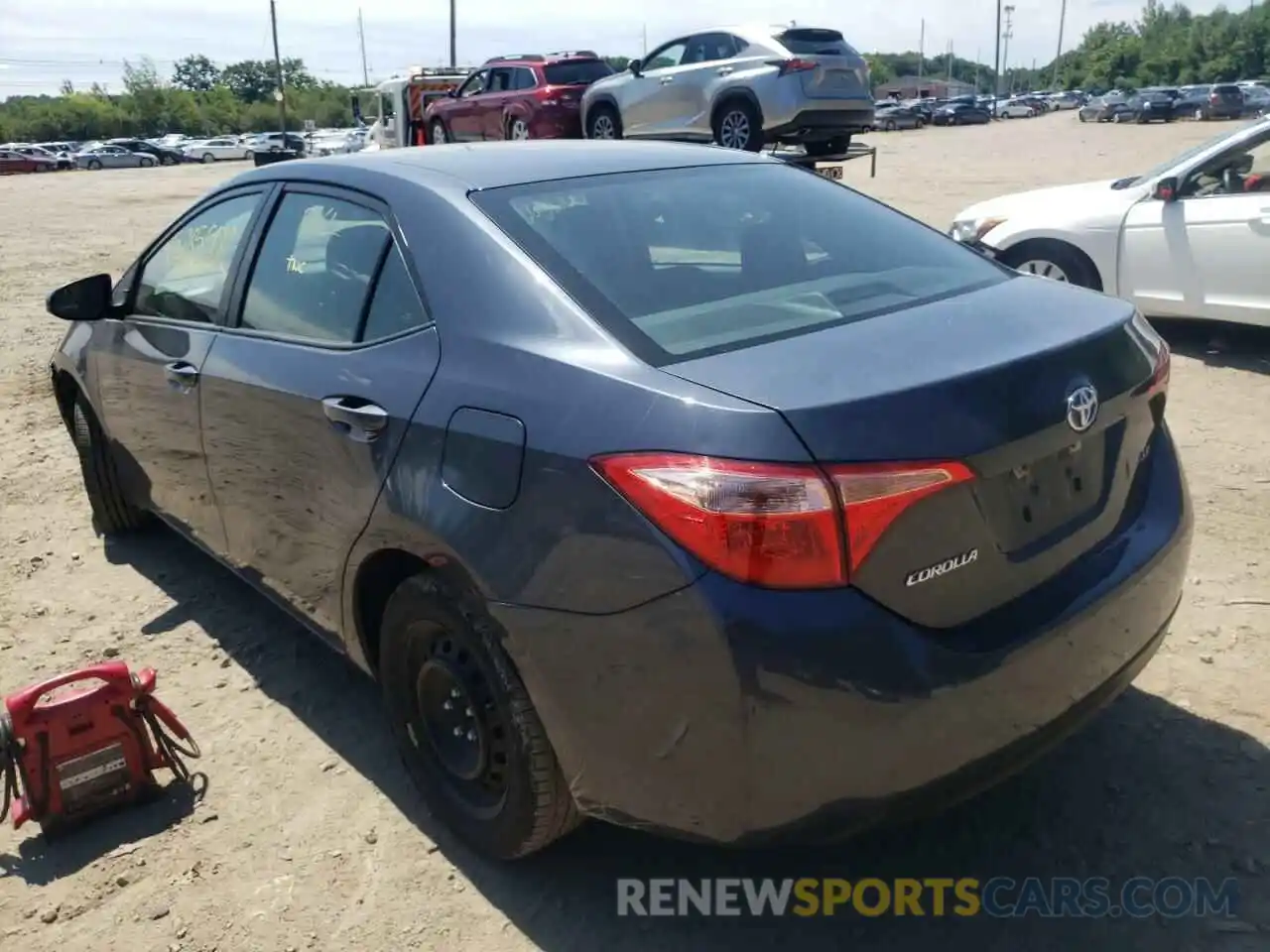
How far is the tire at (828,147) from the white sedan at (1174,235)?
7278mm

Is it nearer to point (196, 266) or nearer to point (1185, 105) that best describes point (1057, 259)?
point (196, 266)

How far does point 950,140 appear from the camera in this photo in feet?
129

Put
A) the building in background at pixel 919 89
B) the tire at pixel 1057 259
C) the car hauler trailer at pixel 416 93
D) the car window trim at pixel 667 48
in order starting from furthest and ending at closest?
the building in background at pixel 919 89, the car hauler trailer at pixel 416 93, the car window trim at pixel 667 48, the tire at pixel 1057 259

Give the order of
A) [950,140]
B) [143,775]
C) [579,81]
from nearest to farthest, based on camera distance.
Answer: [143,775]
[579,81]
[950,140]

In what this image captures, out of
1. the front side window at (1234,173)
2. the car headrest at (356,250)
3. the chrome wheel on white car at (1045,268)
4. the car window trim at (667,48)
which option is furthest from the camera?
the car window trim at (667,48)

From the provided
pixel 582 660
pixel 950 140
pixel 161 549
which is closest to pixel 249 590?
pixel 161 549

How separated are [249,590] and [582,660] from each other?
103 inches

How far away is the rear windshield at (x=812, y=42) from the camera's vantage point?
13.4m

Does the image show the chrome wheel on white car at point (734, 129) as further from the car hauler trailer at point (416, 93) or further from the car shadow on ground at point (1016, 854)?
the car shadow on ground at point (1016, 854)

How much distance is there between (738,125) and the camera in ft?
45.4

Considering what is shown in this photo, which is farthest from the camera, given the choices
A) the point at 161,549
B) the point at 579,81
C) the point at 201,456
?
the point at 579,81

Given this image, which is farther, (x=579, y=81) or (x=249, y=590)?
(x=579, y=81)

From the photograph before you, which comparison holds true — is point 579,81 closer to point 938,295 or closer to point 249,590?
point 249,590

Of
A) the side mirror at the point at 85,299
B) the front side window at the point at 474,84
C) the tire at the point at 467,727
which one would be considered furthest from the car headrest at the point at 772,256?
the front side window at the point at 474,84
